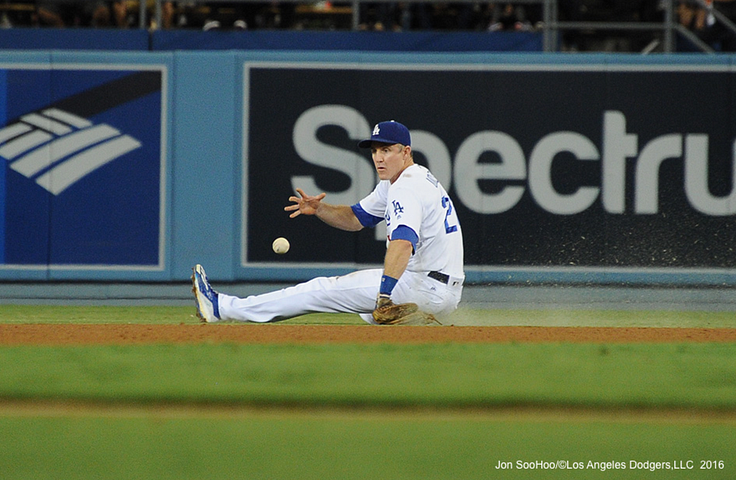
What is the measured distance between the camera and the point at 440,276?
5.88 metres

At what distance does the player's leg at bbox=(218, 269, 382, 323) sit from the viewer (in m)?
5.86

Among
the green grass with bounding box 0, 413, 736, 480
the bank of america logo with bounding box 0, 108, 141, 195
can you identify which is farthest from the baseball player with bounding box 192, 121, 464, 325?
the bank of america logo with bounding box 0, 108, 141, 195

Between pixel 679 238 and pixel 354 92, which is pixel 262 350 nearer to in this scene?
pixel 354 92

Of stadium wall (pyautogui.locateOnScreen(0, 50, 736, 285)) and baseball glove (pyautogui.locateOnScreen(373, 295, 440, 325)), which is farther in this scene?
stadium wall (pyautogui.locateOnScreen(0, 50, 736, 285))

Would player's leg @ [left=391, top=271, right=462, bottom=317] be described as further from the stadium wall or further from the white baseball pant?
the stadium wall

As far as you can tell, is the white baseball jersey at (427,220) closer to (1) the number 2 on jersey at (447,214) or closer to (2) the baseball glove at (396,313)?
(1) the number 2 on jersey at (447,214)

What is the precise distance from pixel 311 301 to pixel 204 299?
70 centimetres

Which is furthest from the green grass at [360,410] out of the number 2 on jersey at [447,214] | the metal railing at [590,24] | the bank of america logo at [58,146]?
the metal railing at [590,24]

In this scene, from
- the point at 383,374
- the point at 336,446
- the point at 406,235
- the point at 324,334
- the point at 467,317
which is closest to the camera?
the point at 336,446

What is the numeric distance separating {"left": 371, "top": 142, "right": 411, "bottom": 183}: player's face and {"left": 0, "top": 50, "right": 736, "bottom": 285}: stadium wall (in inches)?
129

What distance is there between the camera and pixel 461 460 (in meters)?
2.60

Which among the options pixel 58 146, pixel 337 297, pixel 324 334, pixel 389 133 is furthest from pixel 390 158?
pixel 58 146

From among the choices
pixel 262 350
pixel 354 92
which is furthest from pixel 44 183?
pixel 262 350

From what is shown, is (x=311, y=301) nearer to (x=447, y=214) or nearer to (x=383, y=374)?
(x=447, y=214)
